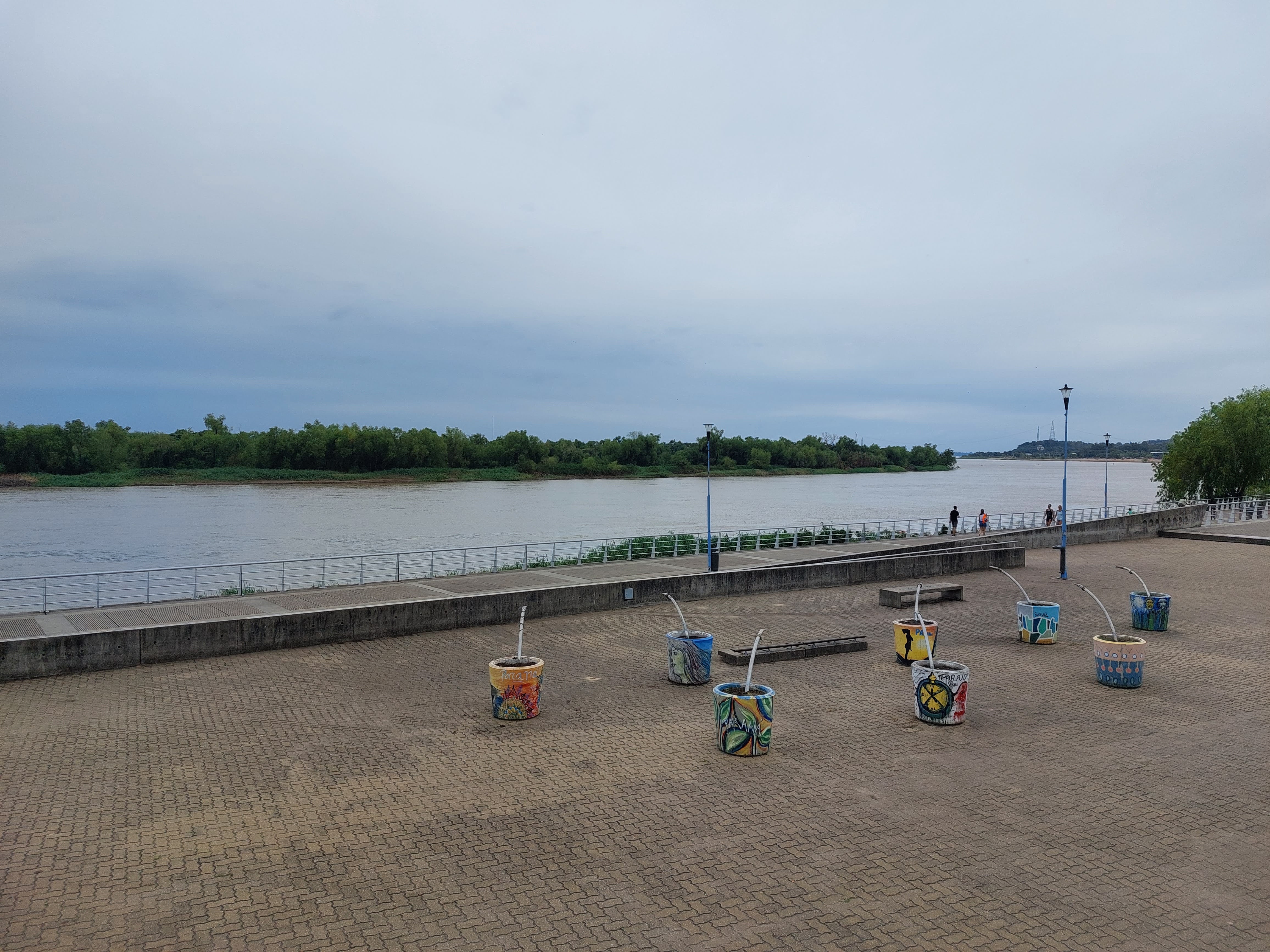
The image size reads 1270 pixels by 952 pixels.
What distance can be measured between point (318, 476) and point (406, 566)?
63.3 meters

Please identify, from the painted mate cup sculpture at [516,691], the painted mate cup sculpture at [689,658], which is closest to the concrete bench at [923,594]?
the painted mate cup sculpture at [689,658]

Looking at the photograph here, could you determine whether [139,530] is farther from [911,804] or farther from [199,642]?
[911,804]

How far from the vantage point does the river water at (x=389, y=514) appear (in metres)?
36.8

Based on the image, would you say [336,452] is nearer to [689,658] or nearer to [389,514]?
[389,514]

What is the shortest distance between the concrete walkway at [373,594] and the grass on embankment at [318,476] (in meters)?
72.1

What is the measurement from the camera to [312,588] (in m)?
17.9

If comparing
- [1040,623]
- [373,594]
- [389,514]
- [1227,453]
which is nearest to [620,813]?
[1040,623]

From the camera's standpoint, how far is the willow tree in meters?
56.8

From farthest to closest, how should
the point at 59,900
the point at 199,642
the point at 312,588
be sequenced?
the point at 312,588
the point at 199,642
the point at 59,900

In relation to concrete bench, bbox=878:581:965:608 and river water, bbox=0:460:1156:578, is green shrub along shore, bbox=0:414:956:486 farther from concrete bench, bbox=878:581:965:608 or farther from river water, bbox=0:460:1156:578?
concrete bench, bbox=878:581:965:608

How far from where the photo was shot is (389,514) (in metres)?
51.8

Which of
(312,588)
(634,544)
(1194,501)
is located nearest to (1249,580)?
(634,544)

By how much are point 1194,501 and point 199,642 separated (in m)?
66.8

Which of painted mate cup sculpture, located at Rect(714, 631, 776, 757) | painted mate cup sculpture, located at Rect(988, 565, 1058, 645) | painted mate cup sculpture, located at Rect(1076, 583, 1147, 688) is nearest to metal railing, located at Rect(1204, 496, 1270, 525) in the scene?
painted mate cup sculpture, located at Rect(988, 565, 1058, 645)
